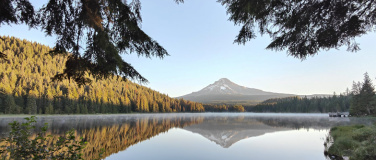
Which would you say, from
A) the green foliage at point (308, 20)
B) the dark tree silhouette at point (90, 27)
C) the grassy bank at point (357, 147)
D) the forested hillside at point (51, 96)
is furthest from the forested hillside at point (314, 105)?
the dark tree silhouette at point (90, 27)

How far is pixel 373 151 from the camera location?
928cm

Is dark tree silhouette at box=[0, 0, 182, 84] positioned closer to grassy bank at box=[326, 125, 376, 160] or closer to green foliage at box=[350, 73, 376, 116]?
grassy bank at box=[326, 125, 376, 160]

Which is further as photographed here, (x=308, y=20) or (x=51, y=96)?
(x=51, y=96)

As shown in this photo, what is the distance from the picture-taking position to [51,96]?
263 ft

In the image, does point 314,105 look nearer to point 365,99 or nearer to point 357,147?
point 365,99

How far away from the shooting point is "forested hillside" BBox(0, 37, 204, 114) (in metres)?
72.7

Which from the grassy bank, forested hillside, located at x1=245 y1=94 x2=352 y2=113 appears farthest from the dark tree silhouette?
forested hillside, located at x1=245 y1=94 x2=352 y2=113

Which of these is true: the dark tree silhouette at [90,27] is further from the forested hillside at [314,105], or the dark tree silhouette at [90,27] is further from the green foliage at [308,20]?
the forested hillside at [314,105]

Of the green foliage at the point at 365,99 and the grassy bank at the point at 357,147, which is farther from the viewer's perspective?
the green foliage at the point at 365,99

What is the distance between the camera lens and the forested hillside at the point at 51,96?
239 ft

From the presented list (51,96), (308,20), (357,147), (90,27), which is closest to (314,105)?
(357,147)

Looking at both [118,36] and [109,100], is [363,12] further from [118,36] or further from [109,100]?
[109,100]

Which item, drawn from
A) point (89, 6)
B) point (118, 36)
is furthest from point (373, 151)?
point (89, 6)

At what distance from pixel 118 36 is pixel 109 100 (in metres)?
107
